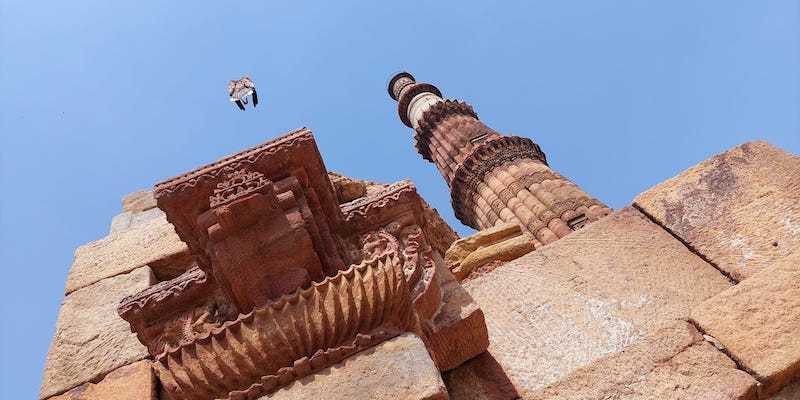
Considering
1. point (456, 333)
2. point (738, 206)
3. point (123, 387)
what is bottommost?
point (123, 387)

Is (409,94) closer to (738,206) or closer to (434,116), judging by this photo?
(434,116)

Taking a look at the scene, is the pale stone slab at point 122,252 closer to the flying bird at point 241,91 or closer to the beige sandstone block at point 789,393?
the flying bird at point 241,91

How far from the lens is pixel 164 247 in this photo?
4156 millimetres

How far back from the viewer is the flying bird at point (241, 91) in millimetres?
6521

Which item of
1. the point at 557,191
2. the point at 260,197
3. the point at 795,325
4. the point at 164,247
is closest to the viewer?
the point at 795,325

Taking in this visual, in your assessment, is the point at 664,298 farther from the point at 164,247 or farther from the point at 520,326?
the point at 164,247

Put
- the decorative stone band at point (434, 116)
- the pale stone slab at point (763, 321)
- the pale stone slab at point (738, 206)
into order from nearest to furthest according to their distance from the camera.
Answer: the pale stone slab at point (763, 321)
the pale stone slab at point (738, 206)
the decorative stone band at point (434, 116)

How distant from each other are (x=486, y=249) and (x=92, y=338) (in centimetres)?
217

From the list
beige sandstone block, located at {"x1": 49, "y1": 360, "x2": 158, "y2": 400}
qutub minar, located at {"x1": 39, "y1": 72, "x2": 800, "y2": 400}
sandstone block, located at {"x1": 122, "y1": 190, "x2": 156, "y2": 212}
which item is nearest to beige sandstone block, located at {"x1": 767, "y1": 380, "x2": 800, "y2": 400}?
qutub minar, located at {"x1": 39, "y1": 72, "x2": 800, "y2": 400}

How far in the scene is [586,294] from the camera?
2799 millimetres

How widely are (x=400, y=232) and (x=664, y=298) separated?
1158mm

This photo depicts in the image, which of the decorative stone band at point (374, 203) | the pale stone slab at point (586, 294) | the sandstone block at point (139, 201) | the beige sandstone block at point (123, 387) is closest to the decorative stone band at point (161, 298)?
the beige sandstone block at point (123, 387)

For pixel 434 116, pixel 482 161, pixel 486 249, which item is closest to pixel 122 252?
pixel 486 249

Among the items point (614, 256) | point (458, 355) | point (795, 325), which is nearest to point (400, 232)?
point (458, 355)
